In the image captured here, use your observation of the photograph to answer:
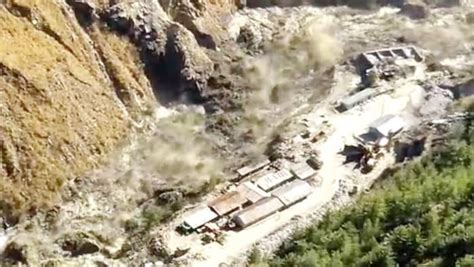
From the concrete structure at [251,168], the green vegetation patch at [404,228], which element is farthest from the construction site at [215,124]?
the green vegetation patch at [404,228]

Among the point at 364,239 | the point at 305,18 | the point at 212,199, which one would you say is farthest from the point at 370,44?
the point at 364,239

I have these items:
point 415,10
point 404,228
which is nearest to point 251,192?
point 404,228

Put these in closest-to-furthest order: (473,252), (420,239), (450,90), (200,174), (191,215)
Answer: (473,252) < (420,239) < (191,215) < (200,174) < (450,90)

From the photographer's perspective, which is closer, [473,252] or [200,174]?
[473,252]

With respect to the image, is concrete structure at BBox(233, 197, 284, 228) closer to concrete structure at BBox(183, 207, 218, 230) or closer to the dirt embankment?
concrete structure at BBox(183, 207, 218, 230)

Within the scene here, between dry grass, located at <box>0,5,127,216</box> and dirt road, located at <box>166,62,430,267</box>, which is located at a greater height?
dry grass, located at <box>0,5,127,216</box>

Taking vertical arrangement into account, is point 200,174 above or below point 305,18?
below

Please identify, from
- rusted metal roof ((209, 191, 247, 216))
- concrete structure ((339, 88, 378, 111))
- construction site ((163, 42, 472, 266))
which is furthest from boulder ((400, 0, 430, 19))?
rusted metal roof ((209, 191, 247, 216))

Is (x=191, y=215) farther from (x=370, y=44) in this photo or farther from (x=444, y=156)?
(x=370, y=44)
